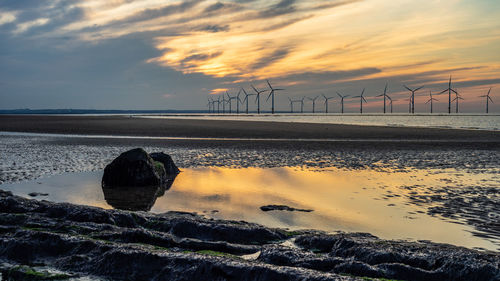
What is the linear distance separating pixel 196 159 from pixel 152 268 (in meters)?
15.8

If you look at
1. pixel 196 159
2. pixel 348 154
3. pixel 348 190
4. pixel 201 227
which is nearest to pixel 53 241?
pixel 201 227

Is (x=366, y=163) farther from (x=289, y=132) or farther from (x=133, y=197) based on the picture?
(x=289, y=132)

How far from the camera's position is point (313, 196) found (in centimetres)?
1230

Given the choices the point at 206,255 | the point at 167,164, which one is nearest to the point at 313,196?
the point at 167,164

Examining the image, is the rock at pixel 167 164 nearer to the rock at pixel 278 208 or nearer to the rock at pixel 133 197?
the rock at pixel 133 197

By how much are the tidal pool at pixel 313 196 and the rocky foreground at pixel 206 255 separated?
1.46m

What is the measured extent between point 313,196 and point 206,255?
6.80 metres

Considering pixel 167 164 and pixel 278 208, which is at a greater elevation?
pixel 167 164

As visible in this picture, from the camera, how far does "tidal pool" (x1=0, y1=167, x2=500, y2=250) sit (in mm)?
8883

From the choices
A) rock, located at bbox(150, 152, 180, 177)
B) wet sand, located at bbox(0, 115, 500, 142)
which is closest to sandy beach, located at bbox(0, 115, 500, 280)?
rock, located at bbox(150, 152, 180, 177)

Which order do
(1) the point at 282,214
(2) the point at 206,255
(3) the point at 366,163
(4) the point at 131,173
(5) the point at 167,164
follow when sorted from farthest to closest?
(3) the point at 366,163
(5) the point at 167,164
(4) the point at 131,173
(1) the point at 282,214
(2) the point at 206,255

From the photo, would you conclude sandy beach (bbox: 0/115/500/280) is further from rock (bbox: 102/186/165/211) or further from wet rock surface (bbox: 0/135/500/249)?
rock (bbox: 102/186/165/211)

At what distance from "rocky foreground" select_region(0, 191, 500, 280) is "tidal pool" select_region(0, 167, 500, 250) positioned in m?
1.46

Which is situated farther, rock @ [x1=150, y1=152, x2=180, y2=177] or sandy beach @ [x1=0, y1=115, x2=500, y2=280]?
rock @ [x1=150, y1=152, x2=180, y2=177]
